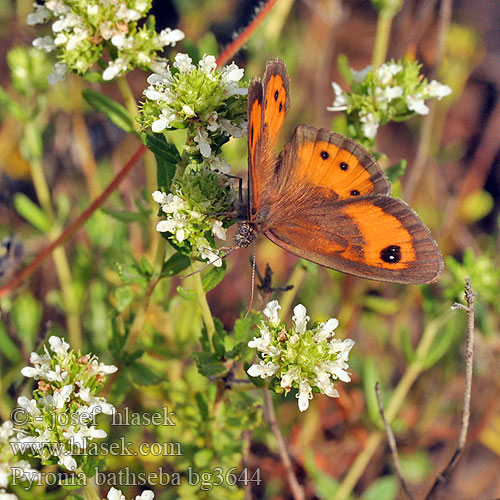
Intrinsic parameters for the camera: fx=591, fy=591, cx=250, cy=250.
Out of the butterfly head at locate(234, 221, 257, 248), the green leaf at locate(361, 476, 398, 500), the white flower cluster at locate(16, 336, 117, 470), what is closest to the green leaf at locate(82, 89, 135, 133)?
the butterfly head at locate(234, 221, 257, 248)

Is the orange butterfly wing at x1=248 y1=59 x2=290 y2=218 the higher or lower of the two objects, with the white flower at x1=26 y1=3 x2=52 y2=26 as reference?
lower

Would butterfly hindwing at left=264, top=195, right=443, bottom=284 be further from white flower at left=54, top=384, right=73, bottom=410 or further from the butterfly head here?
white flower at left=54, top=384, right=73, bottom=410

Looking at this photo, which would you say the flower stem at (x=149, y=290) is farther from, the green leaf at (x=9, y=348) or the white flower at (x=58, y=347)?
the green leaf at (x=9, y=348)

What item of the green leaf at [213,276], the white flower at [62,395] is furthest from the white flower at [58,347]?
the green leaf at [213,276]

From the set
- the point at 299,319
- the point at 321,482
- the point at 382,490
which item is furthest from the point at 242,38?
the point at 382,490

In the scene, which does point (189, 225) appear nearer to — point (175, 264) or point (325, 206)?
point (175, 264)
